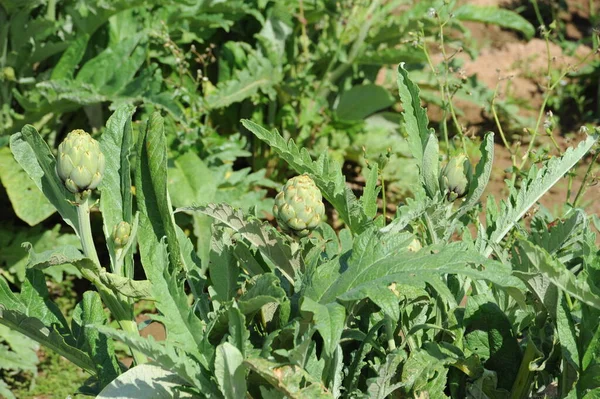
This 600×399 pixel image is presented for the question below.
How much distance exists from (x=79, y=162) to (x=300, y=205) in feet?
1.39

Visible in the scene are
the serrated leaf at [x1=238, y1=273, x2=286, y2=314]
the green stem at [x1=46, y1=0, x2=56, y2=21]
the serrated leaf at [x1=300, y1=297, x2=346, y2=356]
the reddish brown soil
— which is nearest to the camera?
the serrated leaf at [x1=300, y1=297, x2=346, y2=356]

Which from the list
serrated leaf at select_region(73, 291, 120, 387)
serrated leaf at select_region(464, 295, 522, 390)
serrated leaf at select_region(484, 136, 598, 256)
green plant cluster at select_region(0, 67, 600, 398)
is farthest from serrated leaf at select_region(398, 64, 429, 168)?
serrated leaf at select_region(73, 291, 120, 387)

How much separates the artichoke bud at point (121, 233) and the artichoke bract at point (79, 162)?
10 cm

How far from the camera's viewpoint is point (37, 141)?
1.81 m

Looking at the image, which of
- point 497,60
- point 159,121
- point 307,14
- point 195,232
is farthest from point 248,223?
point 497,60

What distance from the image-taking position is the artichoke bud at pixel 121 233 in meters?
1.73

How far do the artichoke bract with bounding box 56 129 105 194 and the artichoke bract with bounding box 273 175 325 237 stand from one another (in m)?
0.36

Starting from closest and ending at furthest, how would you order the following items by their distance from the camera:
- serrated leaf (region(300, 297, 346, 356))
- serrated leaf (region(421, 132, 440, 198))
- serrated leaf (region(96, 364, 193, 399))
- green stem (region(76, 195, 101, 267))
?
1. serrated leaf (region(300, 297, 346, 356))
2. serrated leaf (region(96, 364, 193, 399))
3. green stem (region(76, 195, 101, 267))
4. serrated leaf (region(421, 132, 440, 198))

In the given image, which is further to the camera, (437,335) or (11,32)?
(11,32)

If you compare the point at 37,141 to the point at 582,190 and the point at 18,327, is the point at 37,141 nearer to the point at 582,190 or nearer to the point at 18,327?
the point at 18,327

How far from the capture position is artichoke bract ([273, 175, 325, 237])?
1.66 metres

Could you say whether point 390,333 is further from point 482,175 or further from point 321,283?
point 482,175

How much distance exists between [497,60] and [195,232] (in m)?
3.07

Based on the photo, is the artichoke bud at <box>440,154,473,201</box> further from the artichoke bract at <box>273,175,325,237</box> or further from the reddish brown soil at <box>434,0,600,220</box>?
the reddish brown soil at <box>434,0,600,220</box>
